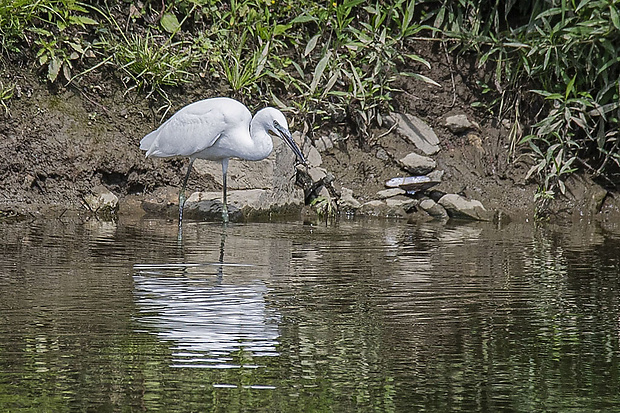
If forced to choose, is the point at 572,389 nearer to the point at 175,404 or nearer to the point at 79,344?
the point at 175,404

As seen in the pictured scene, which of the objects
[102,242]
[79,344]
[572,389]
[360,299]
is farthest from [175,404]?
[102,242]

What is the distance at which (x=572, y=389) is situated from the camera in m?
3.29

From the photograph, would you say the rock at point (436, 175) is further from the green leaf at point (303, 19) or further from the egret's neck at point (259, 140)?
the green leaf at point (303, 19)

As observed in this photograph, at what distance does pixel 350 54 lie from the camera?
919cm

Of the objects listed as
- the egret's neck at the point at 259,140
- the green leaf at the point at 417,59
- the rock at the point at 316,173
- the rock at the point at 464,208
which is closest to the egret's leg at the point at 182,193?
the egret's neck at the point at 259,140

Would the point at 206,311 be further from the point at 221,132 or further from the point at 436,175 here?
the point at 436,175

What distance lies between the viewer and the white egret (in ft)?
25.2

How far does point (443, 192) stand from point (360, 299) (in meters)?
4.15

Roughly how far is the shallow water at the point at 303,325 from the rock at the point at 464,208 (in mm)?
1620

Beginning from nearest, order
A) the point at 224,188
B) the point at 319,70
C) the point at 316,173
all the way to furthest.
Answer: the point at 224,188 → the point at 316,173 → the point at 319,70

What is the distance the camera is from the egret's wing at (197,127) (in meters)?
7.68

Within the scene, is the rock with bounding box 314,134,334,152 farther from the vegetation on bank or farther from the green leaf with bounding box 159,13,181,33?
the green leaf with bounding box 159,13,181,33

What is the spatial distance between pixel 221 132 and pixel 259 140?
0.32 metres

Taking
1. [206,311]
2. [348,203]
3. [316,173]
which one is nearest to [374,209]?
[348,203]
